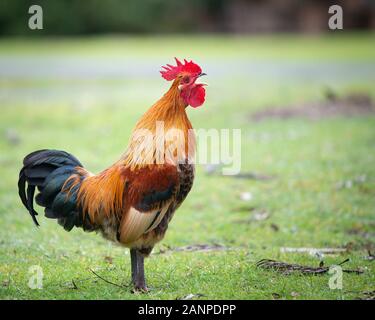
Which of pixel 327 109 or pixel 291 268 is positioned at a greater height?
pixel 327 109

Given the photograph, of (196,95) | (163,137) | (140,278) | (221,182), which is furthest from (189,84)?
(221,182)

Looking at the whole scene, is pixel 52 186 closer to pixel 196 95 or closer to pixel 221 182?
pixel 196 95

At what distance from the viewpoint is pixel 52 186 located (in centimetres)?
611

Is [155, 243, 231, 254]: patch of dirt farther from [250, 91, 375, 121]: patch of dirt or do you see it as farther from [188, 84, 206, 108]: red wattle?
[250, 91, 375, 121]: patch of dirt

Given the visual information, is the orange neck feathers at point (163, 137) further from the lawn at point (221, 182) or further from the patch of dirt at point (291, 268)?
the patch of dirt at point (291, 268)

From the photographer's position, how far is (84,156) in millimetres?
11953

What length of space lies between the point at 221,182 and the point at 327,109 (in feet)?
18.0

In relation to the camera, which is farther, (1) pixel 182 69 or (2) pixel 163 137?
(1) pixel 182 69

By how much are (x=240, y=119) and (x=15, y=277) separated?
868 centimetres

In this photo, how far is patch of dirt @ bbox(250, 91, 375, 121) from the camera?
14.8 metres

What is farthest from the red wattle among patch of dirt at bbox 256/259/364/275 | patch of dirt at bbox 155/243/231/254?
patch of dirt at bbox 155/243/231/254

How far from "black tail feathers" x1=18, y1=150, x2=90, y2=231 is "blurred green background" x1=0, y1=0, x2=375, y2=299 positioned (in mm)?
668

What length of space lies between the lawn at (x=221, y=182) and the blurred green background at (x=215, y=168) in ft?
0.08

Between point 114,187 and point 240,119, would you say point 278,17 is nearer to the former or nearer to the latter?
point 240,119
